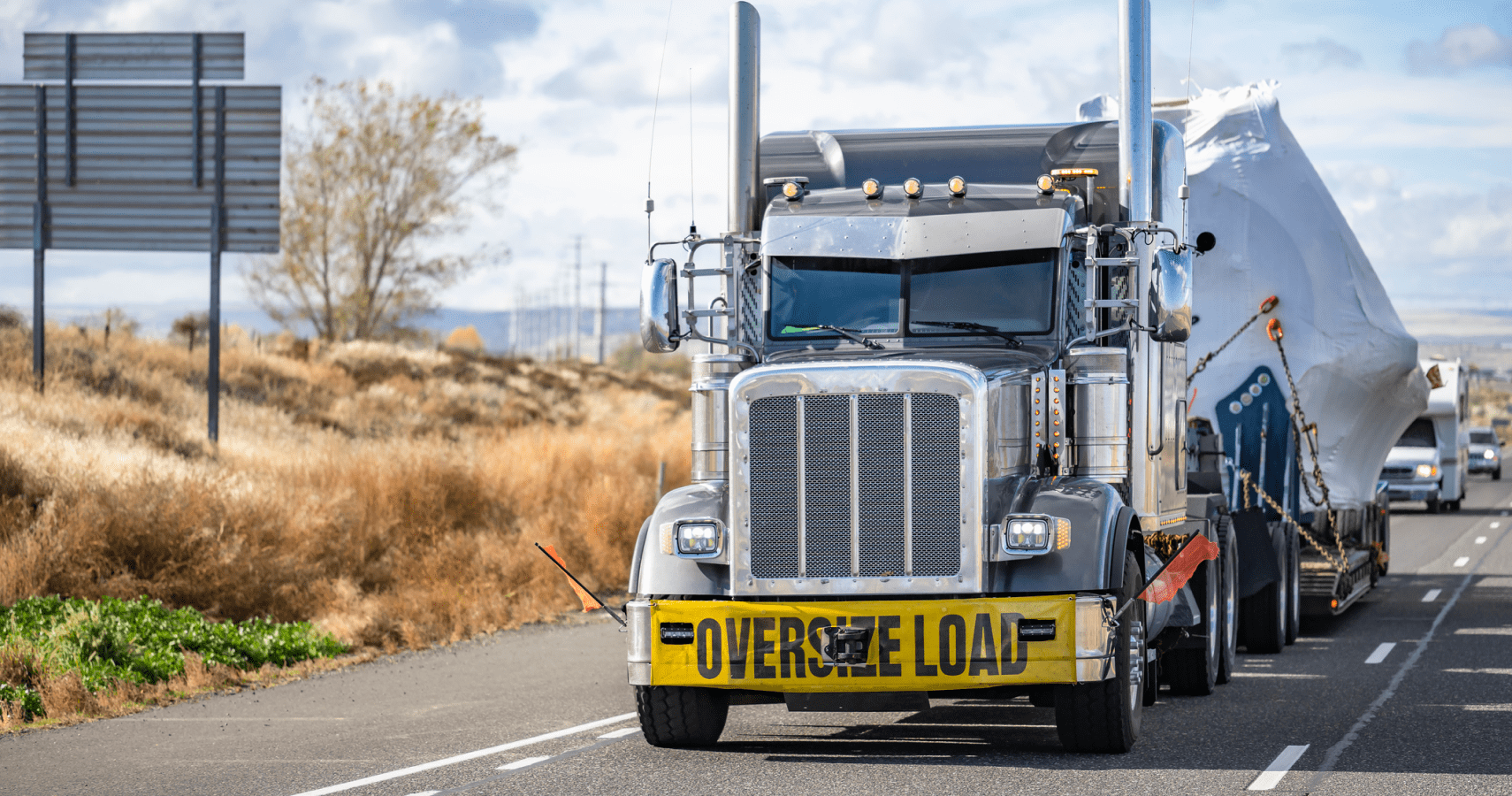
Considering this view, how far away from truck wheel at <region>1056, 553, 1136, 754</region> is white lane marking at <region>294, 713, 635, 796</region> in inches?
116

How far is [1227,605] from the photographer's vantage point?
13.0 metres

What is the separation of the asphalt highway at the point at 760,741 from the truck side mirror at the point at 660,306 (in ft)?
7.45

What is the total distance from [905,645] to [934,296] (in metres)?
2.30

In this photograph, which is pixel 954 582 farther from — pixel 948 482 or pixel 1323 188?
pixel 1323 188

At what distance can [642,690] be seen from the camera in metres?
9.10

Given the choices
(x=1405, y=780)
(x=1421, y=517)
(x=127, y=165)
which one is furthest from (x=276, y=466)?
(x=1421, y=517)

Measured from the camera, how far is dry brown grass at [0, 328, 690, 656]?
1602 cm

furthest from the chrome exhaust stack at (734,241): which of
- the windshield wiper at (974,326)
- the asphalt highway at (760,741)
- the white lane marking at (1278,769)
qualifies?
the white lane marking at (1278,769)

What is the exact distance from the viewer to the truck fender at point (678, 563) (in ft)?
28.5

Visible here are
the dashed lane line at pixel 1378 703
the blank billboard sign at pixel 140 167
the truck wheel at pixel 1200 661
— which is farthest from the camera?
the blank billboard sign at pixel 140 167

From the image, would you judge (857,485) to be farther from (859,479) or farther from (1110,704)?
(1110,704)

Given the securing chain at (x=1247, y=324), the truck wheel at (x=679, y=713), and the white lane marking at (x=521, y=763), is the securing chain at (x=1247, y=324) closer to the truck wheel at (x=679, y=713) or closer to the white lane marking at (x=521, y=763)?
the truck wheel at (x=679, y=713)

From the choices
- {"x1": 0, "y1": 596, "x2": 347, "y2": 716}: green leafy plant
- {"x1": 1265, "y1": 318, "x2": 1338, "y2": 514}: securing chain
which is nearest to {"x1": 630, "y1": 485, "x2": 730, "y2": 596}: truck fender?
{"x1": 0, "y1": 596, "x2": 347, "y2": 716}: green leafy plant

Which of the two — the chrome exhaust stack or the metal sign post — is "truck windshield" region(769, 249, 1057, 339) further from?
the metal sign post
